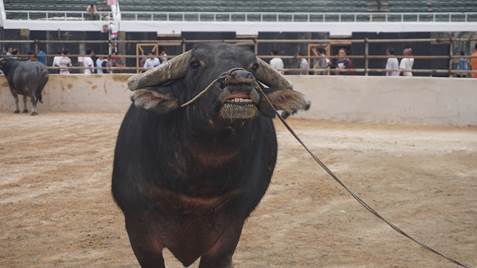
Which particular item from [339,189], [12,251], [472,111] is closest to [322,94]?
[472,111]

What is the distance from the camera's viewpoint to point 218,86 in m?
3.13

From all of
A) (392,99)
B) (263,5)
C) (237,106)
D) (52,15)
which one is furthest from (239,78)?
(263,5)

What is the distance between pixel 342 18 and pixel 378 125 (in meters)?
16.8

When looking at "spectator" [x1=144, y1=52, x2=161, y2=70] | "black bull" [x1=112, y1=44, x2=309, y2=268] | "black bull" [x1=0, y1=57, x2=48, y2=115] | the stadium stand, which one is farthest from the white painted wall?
"black bull" [x1=112, y1=44, x2=309, y2=268]

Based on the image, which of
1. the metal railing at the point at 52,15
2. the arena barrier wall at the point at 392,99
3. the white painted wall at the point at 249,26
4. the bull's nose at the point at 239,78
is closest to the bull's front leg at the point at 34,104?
the arena barrier wall at the point at 392,99

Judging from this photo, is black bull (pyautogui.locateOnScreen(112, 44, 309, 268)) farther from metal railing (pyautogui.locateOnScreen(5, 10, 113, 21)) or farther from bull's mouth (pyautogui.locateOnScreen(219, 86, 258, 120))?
metal railing (pyautogui.locateOnScreen(5, 10, 113, 21))

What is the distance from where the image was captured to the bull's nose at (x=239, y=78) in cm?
304

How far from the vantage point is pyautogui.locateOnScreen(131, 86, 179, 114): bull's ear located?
136 inches

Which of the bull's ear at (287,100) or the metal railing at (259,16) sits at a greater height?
the metal railing at (259,16)

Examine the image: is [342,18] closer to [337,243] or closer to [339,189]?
[339,189]

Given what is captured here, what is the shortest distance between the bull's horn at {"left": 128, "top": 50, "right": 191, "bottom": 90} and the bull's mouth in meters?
0.59

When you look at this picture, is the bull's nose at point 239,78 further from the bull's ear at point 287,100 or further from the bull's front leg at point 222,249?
the bull's front leg at point 222,249

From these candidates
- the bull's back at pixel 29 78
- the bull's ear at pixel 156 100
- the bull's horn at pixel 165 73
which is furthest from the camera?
the bull's back at pixel 29 78

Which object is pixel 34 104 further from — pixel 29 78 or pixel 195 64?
pixel 195 64
